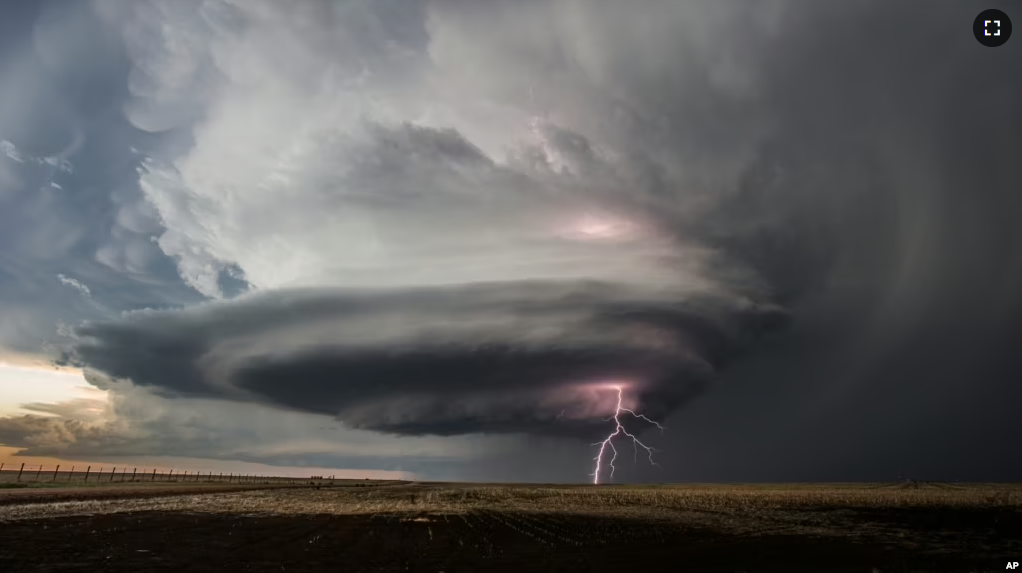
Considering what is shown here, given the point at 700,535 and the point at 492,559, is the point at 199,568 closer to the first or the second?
the point at 492,559

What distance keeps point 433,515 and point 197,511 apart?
20.9 metres

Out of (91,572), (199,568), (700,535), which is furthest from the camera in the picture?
(700,535)

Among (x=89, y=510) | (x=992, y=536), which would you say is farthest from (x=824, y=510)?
(x=89, y=510)

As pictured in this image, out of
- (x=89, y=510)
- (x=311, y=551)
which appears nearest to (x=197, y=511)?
(x=89, y=510)

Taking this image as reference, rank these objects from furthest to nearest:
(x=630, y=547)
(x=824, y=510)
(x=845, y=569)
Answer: (x=824, y=510), (x=630, y=547), (x=845, y=569)

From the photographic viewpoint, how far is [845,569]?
27297mm

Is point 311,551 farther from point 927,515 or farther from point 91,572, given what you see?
point 927,515

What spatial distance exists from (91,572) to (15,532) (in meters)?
18.6

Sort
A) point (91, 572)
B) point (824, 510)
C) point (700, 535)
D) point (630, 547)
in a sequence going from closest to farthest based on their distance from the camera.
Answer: point (91, 572)
point (630, 547)
point (700, 535)
point (824, 510)

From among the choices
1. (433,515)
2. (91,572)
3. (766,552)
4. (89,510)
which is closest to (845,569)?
(766,552)

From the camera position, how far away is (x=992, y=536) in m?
40.6

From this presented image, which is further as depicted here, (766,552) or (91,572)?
(766,552)

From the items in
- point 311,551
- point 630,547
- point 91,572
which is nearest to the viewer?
point 91,572

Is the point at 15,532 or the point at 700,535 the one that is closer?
the point at 15,532
